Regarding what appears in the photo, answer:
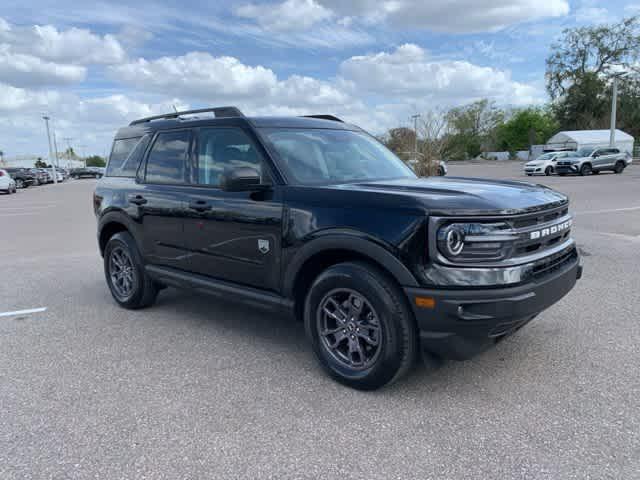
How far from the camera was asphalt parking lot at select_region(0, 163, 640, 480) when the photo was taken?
2605mm

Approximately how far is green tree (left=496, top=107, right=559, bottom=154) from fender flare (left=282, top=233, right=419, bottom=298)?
85.8 m

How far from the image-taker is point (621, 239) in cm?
849

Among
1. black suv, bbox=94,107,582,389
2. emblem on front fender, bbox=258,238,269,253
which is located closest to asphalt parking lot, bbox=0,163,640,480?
black suv, bbox=94,107,582,389

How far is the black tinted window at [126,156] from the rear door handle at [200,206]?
1219mm

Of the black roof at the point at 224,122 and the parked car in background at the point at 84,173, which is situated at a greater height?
the black roof at the point at 224,122

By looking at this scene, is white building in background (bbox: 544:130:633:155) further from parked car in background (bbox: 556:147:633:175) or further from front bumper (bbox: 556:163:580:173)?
front bumper (bbox: 556:163:580:173)

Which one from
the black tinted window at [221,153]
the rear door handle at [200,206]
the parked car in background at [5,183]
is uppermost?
the black tinted window at [221,153]

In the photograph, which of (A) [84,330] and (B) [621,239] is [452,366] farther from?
(B) [621,239]

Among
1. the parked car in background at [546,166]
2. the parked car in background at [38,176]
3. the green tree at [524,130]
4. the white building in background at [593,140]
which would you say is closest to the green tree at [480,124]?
the green tree at [524,130]

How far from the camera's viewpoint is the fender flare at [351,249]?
9.88ft

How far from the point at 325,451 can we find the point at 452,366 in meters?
1.37

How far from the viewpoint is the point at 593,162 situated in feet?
97.5

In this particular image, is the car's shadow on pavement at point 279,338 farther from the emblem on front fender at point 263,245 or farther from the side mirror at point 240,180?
the side mirror at point 240,180

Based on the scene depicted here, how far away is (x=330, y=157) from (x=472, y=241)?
1.68m
